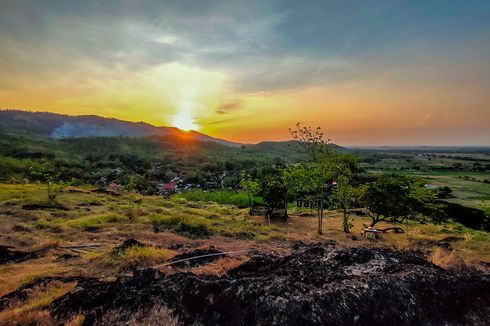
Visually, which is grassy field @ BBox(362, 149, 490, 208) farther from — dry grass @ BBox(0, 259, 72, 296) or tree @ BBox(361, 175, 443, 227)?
dry grass @ BBox(0, 259, 72, 296)

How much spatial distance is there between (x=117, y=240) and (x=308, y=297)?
15.5 metres

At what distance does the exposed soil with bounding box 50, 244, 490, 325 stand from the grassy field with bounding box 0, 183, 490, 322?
1.95 meters

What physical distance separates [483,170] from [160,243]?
149m

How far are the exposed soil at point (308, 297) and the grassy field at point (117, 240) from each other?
1951mm

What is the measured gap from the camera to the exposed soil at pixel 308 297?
25.0 feet

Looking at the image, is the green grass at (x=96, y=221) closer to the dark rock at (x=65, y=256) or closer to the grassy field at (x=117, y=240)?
the grassy field at (x=117, y=240)

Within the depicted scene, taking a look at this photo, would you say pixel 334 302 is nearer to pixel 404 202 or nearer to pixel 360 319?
pixel 360 319

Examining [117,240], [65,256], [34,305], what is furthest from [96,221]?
[34,305]

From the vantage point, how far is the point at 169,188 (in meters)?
68.0

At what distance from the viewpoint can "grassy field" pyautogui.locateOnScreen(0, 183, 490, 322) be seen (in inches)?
503

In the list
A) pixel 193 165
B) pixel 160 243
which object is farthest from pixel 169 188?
pixel 160 243

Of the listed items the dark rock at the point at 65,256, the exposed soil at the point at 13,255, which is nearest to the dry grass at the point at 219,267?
the dark rock at the point at 65,256

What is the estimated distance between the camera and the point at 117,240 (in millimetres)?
20188

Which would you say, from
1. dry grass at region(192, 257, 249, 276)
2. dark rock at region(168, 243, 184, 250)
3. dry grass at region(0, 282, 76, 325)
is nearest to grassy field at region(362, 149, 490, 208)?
dry grass at region(192, 257, 249, 276)
